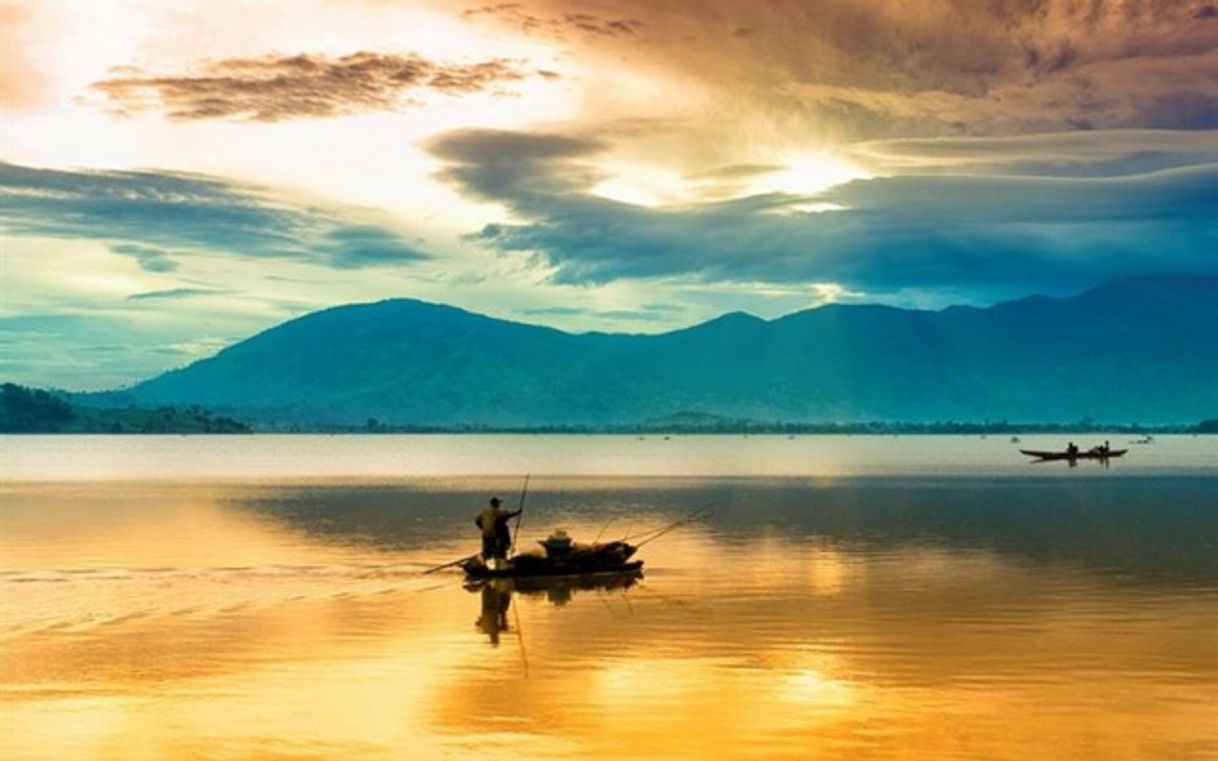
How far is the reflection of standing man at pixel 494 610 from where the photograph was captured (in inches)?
1598

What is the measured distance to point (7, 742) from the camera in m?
25.9

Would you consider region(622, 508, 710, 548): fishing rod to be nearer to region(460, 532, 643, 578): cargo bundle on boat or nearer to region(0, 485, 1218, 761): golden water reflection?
region(0, 485, 1218, 761): golden water reflection

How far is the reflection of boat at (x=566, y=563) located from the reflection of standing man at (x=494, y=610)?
0.67 m

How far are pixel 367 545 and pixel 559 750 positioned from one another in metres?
45.7

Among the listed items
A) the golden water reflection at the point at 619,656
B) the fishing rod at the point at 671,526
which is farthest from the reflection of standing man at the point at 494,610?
the fishing rod at the point at 671,526

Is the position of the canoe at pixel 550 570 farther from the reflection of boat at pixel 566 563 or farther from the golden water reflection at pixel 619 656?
the golden water reflection at pixel 619 656

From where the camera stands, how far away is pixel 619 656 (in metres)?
35.4

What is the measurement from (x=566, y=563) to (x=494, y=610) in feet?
A: 27.0

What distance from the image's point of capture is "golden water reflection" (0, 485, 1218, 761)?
2617 cm

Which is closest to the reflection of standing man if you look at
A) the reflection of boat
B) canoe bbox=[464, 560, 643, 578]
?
canoe bbox=[464, 560, 643, 578]

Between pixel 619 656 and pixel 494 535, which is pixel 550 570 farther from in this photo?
pixel 619 656

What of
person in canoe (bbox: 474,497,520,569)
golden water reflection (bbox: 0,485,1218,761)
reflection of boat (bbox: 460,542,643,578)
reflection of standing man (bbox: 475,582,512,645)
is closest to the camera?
golden water reflection (bbox: 0,485,1218,761)

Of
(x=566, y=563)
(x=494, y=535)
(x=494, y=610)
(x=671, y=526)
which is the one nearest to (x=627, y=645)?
(x=494, y=610)

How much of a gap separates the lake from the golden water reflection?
12 centimetres
